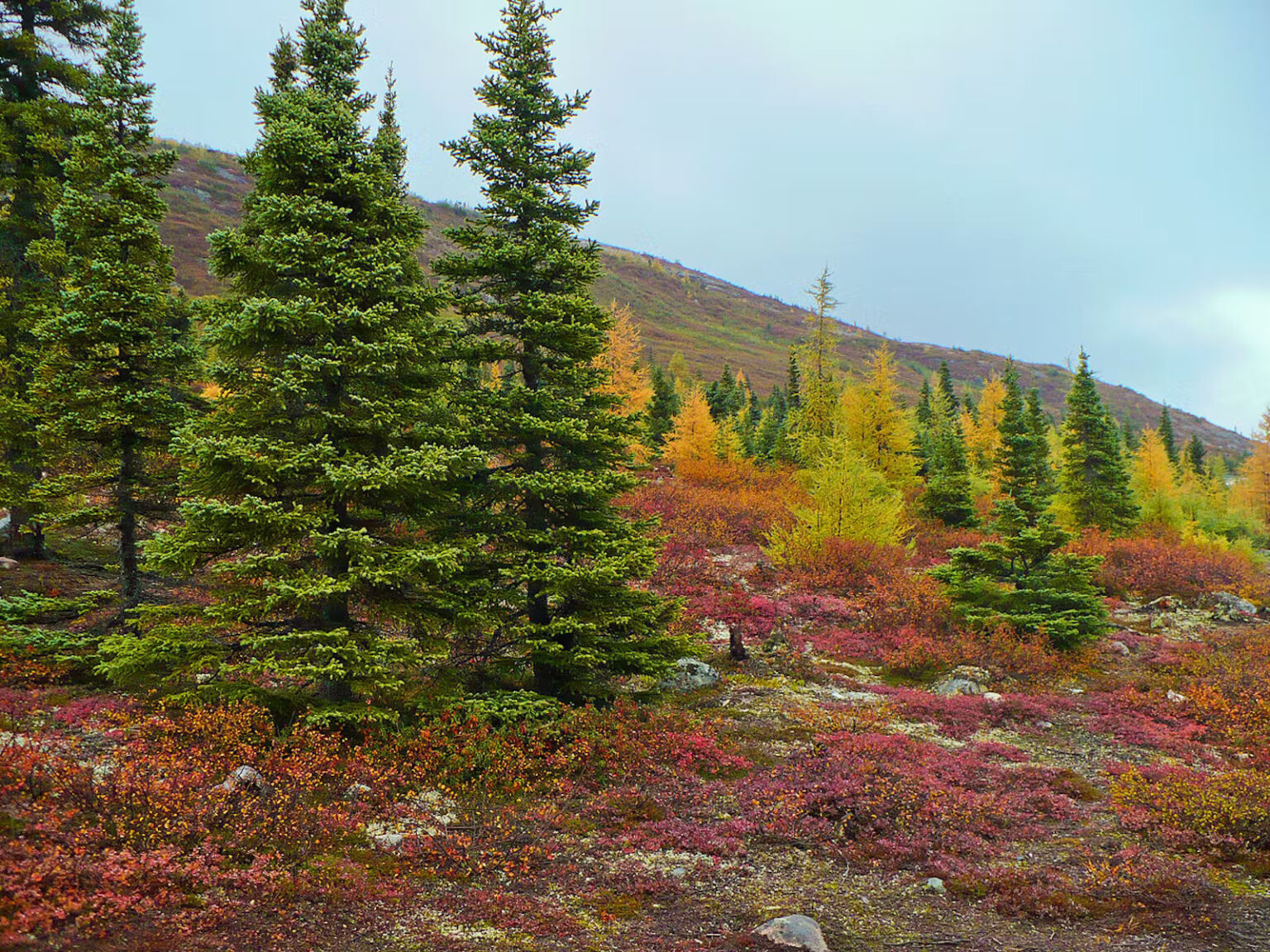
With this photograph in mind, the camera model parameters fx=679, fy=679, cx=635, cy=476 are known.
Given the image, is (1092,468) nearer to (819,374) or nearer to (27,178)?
(819,374)

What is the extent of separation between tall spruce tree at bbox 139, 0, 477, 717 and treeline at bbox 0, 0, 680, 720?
0.17 ft

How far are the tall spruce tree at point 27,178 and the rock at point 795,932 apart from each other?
1968 centimetres

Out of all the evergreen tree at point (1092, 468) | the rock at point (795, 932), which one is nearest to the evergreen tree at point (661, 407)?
the evergreen tree at point (1092, 468)

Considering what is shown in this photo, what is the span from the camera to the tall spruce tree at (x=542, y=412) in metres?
13.2

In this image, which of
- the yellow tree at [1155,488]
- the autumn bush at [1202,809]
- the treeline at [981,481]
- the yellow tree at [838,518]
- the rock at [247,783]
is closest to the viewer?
the rock at [247,783]

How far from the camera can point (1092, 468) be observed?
39750mm

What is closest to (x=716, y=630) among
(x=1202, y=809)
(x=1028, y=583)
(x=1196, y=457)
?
(x=1028, y=583)

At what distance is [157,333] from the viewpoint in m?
15.4

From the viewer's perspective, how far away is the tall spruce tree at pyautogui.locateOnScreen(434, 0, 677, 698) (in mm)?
13156

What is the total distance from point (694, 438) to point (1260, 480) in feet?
159

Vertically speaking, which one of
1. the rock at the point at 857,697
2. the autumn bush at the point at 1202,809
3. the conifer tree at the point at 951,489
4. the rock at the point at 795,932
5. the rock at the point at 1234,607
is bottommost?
the rock at the point at 857,697

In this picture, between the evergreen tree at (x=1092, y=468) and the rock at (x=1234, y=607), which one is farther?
the evergreen tree at (x=1092, y=468)

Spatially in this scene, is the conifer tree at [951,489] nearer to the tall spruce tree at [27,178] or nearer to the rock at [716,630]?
the rock at [716,630]

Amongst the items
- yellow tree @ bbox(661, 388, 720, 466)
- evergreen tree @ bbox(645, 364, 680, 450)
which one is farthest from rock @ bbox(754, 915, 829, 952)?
evergreen tree @ bbox(645, 364, 680, 450)
